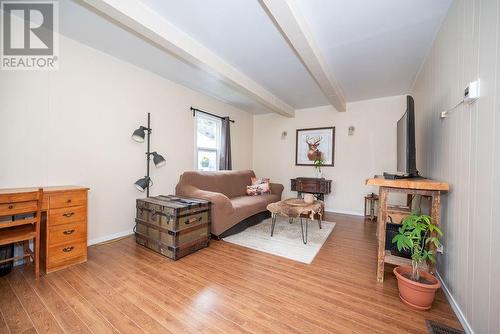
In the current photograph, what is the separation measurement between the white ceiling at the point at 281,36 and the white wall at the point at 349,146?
3.00ft

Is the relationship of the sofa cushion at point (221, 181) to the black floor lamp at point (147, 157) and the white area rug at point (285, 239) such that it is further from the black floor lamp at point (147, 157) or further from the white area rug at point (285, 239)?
the white area rug at point (285, 239)

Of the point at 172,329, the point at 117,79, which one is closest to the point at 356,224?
the point at 172,329

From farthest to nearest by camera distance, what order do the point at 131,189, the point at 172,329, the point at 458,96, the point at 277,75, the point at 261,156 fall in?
1. the point at 261,156
2. the point at 277,75
3. the point at 131,189
4. the point at 458,96
5. the point at 172,329

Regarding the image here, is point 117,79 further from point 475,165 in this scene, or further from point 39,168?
point 475,165

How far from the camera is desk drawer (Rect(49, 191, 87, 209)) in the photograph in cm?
197

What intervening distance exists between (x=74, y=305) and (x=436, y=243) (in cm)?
282

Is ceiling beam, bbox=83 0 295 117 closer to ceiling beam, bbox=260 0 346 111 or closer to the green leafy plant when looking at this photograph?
ceiling beam, bbox=260 0 346 111

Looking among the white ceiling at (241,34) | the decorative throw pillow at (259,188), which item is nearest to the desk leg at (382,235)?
the white ceiling at (241,34)

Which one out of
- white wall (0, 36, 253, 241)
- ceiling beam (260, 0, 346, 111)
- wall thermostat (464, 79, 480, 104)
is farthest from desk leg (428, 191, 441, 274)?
white wall (0, 36, 253, 241)

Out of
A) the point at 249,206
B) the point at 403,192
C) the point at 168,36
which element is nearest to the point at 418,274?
the point at 403,192

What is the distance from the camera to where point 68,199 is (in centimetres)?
206

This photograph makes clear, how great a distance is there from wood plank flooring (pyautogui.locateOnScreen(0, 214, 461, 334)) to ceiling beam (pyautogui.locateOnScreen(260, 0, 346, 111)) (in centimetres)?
242

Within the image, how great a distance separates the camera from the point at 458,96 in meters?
1.64

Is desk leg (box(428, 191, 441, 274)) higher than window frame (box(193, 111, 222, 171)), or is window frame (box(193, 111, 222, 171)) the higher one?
window frame (box(193, 111, 222, 171))
